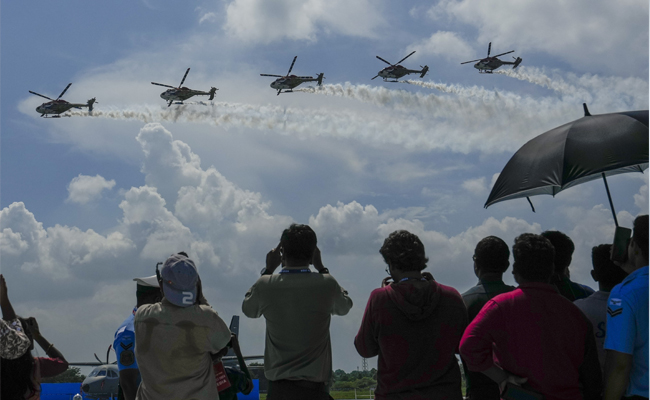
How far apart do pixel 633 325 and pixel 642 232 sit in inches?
27.1

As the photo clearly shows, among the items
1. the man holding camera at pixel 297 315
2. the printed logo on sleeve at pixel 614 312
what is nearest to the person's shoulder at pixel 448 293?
the man holding camera at pixel 297 315

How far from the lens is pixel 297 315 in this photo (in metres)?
5.04

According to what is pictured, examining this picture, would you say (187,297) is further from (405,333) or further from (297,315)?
(405,333)

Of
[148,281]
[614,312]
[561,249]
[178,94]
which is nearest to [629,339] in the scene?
[614,312]

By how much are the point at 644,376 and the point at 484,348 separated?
3.60 feet

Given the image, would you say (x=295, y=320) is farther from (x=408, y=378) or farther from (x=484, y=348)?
(x=484, y=348)

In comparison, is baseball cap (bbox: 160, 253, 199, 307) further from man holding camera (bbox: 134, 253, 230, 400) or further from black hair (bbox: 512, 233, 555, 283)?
black hair (bbox: 512, 233, 555, 283)

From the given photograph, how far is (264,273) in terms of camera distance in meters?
5.34

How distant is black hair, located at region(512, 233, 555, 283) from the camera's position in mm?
4488

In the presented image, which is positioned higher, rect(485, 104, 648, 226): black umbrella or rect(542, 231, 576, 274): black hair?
rect(485, 104, 648, 226): black umbrella

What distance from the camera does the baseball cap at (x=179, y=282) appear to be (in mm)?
4637

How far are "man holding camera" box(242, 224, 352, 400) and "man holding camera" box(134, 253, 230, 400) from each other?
529 millimetres

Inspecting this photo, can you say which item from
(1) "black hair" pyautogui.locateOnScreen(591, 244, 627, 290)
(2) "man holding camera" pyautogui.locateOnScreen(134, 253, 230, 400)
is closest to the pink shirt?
(1) "black hair" pyautogui.locateOnScreen(591, 244, 627, 290)

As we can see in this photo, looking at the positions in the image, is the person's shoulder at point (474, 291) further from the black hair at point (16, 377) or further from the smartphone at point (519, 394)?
the black hair at point (16, 377)
